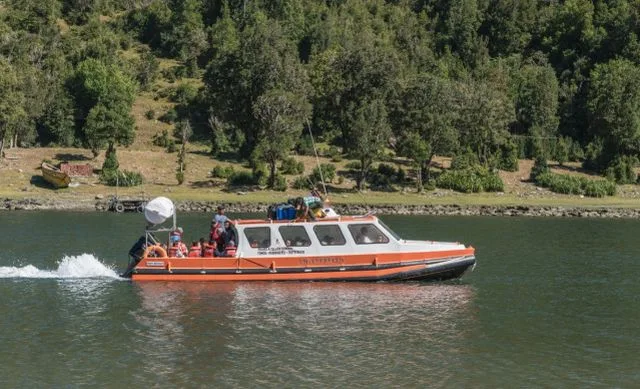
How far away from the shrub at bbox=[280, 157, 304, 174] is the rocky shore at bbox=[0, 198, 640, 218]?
16484 mm

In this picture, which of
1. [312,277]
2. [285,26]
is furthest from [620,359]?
[285,26]

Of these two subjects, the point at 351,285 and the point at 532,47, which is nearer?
the point at 351,285

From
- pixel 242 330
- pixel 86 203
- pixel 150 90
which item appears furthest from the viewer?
pixel 150 90

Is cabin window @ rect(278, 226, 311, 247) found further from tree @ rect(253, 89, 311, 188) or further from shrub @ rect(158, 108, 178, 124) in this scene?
shrub @ rect(158, 108, 178, 124)

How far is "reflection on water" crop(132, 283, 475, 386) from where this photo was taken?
94.7 feet

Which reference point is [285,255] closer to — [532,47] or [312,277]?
[312,277]

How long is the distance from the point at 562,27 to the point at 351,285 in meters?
135

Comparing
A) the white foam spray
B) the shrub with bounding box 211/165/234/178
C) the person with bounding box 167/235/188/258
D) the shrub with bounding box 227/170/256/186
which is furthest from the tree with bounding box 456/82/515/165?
the white foam spray

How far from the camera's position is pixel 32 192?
97688mm

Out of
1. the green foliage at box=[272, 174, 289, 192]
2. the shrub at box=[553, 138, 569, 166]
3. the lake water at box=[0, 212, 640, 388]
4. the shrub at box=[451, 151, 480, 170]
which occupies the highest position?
the shrub at box=[553, 138, 569, 166]

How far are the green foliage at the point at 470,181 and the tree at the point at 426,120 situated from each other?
110 inches

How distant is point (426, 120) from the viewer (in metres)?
110

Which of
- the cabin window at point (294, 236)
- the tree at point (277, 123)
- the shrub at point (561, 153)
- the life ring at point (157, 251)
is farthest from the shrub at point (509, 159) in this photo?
the life ring at point (157, 251)

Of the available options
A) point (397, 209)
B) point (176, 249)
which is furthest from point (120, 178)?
point (176, 249)
